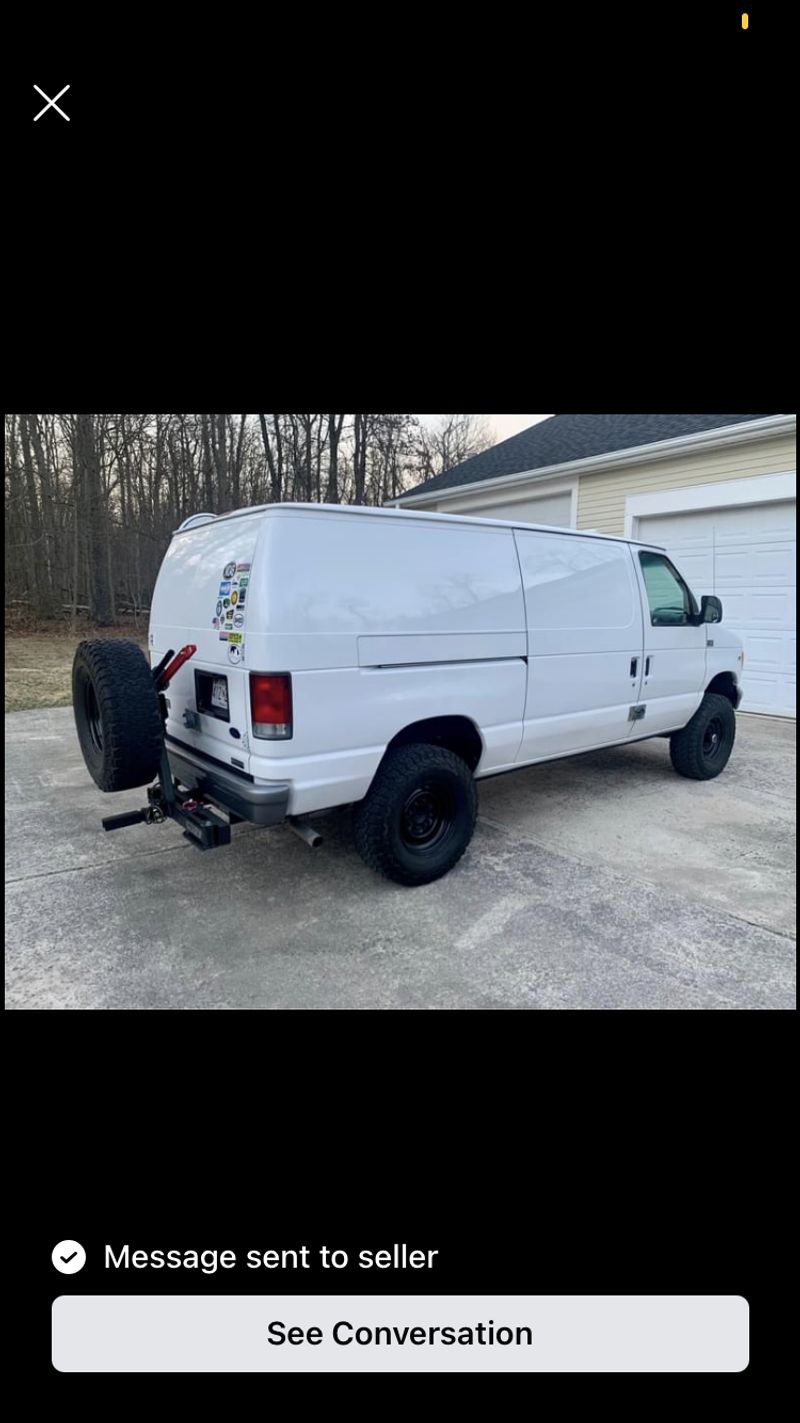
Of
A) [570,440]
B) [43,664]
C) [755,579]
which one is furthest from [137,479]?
[755,579]

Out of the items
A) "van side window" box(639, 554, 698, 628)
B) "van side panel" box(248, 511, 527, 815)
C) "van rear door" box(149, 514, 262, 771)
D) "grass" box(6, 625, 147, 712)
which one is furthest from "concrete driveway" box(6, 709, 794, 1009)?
"grass" box(6, 625, 147, 712)

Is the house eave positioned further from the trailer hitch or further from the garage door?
the trailer hitch

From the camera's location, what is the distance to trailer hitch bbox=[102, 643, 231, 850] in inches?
132

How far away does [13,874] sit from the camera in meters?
4.00

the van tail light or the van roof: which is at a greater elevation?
the van roof

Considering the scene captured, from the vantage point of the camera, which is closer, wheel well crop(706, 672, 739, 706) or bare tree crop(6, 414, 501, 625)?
wheel well crop(706, 672, 739, 706)

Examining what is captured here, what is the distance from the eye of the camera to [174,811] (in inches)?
142

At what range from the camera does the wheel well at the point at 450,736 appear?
3.77 meters

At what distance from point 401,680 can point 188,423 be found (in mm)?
18048

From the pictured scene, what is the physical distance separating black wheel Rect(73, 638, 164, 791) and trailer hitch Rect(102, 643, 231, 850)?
3.3 inches

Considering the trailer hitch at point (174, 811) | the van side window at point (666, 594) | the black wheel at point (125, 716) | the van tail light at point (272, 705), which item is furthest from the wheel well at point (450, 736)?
the van side window at point (666, 594)

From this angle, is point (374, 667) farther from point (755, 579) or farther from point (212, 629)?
point (755, 579)

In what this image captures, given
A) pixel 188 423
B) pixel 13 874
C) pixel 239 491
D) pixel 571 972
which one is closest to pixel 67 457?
pixel 188 423

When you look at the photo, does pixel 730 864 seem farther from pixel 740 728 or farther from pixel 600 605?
pixel 740 728
